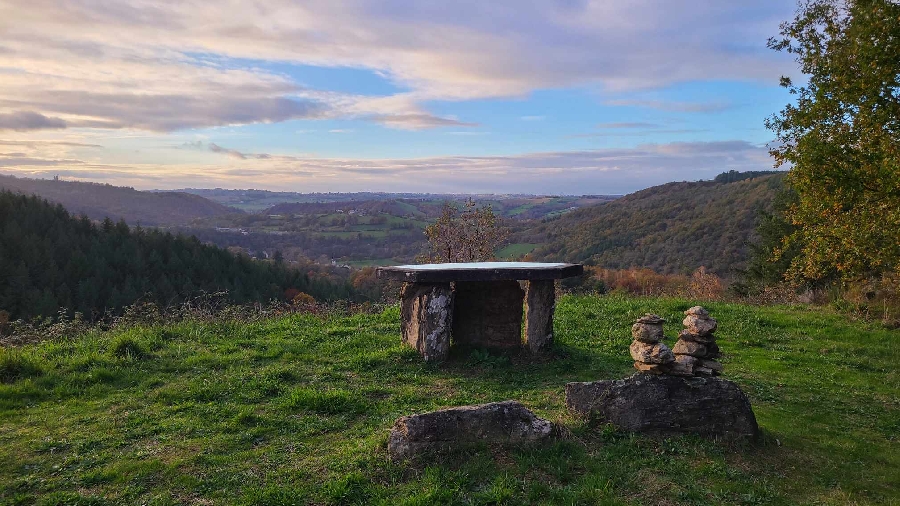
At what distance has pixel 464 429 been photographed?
561 cm

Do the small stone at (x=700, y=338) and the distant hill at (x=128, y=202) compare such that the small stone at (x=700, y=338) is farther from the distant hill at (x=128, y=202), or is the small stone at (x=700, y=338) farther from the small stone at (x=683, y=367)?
the distant hill at (x=128, y=202)

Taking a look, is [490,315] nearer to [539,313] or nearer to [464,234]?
[539,313]

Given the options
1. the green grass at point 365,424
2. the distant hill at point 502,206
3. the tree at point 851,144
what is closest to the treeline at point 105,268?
the green grass at point 365,424

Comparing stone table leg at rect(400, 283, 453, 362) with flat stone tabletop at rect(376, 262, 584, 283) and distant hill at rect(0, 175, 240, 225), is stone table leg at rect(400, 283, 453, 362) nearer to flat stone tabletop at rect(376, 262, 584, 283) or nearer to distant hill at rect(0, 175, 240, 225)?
flat stone tabletop at rect(376, 262, 584, 283)

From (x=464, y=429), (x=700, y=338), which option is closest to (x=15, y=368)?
(x=464, y=429)

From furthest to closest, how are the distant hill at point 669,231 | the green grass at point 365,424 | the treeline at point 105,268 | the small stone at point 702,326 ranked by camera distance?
the distant hill at point 669,231 → the treeline at point 105,268 → the small stone at point 702,326 → the green grass at point 365,424

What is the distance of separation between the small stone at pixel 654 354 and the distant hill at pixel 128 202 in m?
97.8

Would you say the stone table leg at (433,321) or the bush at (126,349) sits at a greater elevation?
the stone table leg at (433,321)

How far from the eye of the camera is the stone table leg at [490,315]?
384 inches

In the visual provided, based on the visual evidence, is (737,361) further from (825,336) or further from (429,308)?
(429,308)

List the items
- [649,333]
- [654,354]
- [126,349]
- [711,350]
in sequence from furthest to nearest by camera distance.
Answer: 1. [126,349]
2. [711,350]
3. [649,333]
4. [654,354]

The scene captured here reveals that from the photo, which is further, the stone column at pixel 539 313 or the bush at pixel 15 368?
the stone column at pixel 539 313

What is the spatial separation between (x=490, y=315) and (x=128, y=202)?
4708 inches

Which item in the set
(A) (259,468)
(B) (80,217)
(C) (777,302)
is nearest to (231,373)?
(A) (259,468)
